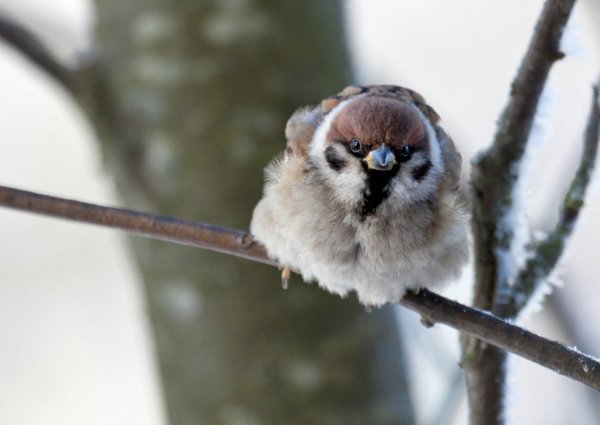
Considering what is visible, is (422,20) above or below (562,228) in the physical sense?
above

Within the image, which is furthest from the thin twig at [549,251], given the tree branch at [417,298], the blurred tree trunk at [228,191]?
the blurred tree trunk at [228,191]

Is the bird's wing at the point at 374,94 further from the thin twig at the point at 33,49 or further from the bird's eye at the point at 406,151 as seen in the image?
the thin twig at the point at 33,49

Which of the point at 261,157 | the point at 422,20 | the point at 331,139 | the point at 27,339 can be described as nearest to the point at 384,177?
the point at 331,139

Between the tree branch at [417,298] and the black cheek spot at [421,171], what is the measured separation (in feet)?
1.11

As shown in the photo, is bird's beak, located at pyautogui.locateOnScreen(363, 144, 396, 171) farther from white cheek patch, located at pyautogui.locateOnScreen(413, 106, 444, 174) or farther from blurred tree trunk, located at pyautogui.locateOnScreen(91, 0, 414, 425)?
blurred tree trunk, located at pyautogui.locateOnScreen(91, 0, 414, 425)

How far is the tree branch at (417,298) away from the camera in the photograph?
1.29m

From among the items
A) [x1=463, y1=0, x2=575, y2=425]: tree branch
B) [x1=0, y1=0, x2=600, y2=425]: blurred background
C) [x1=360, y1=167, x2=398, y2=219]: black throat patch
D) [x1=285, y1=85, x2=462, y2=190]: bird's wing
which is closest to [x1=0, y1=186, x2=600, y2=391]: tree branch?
[x1=463, y1=0, x2=575, y2=425]: tree branch

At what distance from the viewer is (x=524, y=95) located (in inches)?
60.6

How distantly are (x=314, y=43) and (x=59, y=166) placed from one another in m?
2.88

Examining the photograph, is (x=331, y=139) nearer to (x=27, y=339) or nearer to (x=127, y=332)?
(x=127, y=332)

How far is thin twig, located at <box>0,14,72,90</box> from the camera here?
249 cm

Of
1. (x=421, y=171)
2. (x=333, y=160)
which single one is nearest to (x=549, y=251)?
(x=421, y=171)

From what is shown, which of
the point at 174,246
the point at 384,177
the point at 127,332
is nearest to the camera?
the point at 384,177

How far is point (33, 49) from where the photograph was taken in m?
2.50
